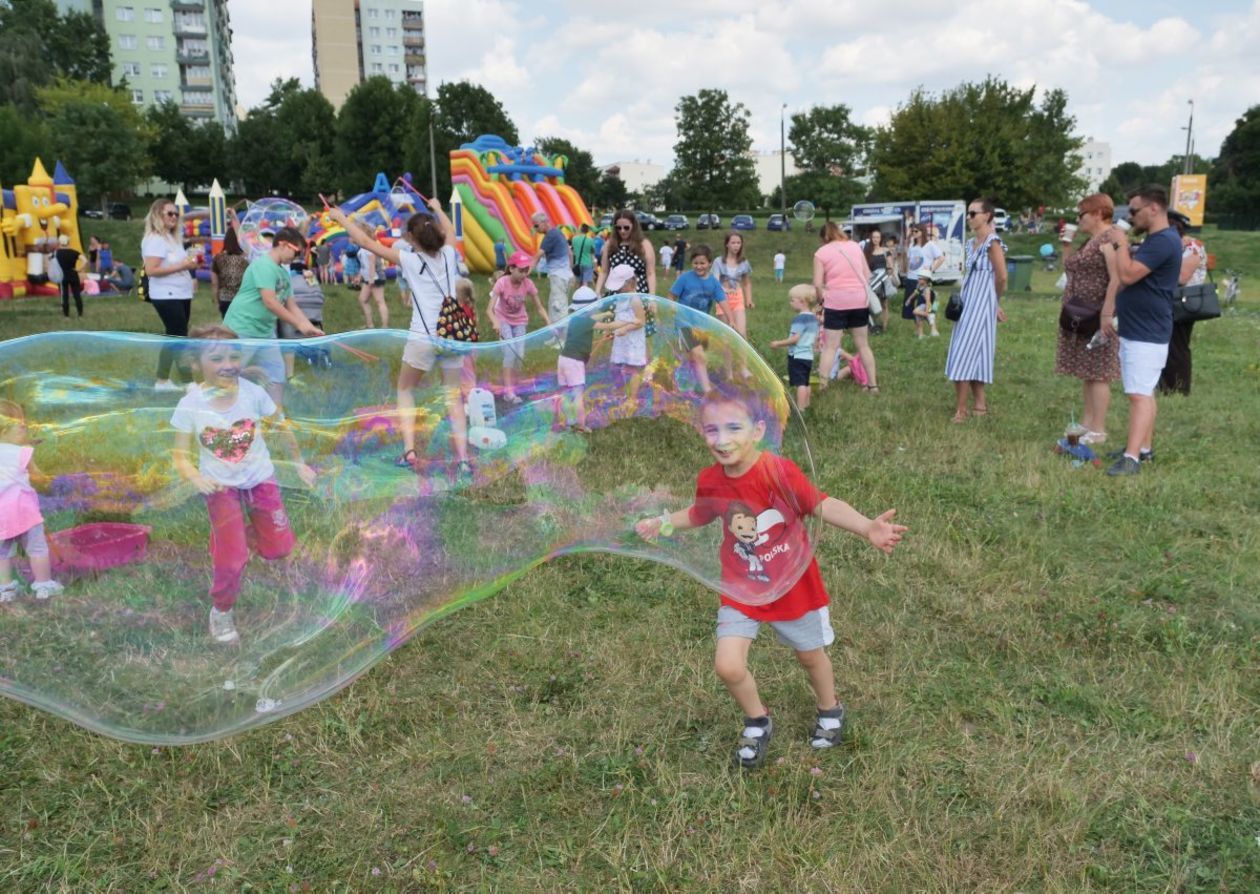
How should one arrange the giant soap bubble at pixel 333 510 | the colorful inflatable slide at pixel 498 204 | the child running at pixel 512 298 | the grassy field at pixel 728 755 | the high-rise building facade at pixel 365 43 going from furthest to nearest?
the high-rise building facade at pixel 365 43
the colorful inflatable slide at pixel 498 204
the child running at pixel 512 298
the giant soap bubble at pixel 333 510
the grassy field at pixel 728 755

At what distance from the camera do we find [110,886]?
7.87 feet

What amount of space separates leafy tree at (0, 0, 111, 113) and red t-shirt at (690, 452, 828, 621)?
65.0 metres

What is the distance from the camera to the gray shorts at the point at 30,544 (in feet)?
8.63

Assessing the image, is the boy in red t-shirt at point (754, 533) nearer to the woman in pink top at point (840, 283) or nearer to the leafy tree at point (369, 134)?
→ the woman in pink top at point (840, 283)

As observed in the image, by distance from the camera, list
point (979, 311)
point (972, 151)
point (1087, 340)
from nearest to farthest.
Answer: point (1087, 340), point (979, 311), point (972, 151)

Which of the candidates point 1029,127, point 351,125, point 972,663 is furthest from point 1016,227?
point 972,663

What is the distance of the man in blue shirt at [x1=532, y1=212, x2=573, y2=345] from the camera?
9.01 metres

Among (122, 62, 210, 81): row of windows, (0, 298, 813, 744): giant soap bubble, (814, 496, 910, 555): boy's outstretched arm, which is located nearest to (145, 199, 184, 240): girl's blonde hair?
(0, 298, 813, 744): giant soap bubble

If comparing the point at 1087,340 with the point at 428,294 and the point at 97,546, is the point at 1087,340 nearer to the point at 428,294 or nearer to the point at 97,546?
the point at 428,294

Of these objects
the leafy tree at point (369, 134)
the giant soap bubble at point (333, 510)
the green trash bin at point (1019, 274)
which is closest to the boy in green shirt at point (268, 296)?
the giant soap bubble at point (333, 510)

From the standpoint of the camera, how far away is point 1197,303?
25.2ft

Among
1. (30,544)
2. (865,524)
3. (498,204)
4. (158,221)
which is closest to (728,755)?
(865,524)

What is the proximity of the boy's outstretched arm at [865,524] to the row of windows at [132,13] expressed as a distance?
89868 mm

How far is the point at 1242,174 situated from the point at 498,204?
212 feet
